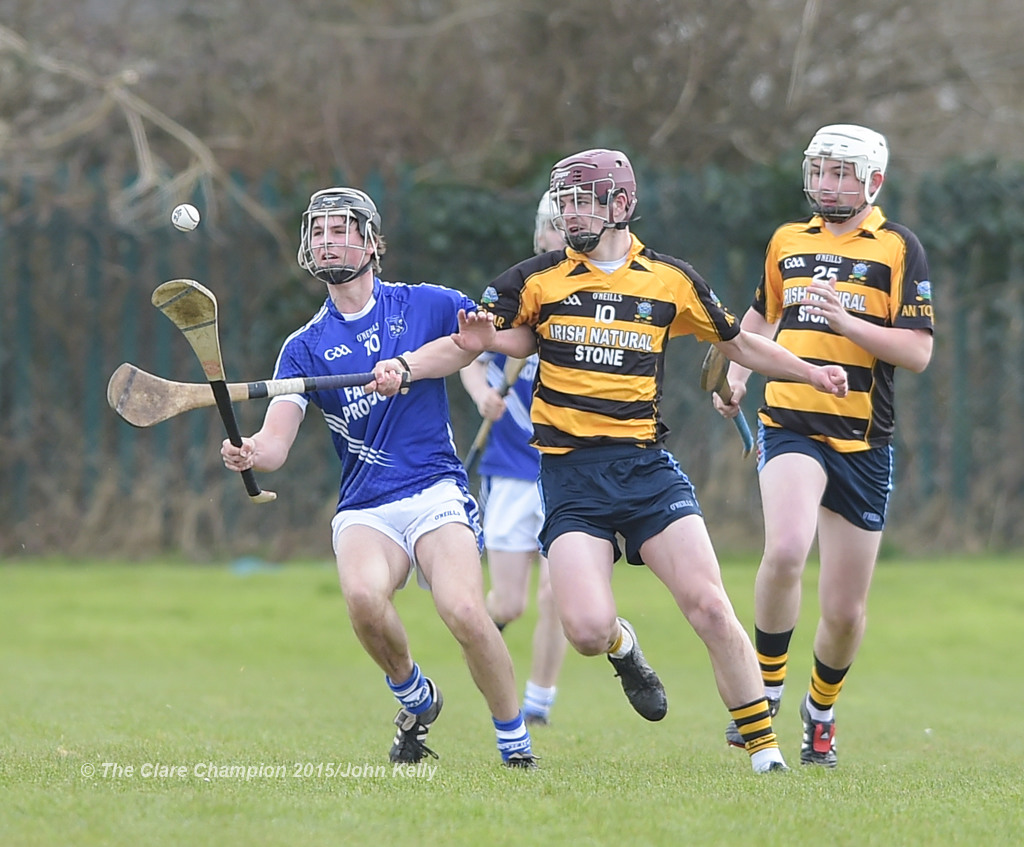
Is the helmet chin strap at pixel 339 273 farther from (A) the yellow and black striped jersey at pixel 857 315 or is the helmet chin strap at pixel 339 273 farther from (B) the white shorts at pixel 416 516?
(A) the yellow and black striped jersey at pixel 857 315

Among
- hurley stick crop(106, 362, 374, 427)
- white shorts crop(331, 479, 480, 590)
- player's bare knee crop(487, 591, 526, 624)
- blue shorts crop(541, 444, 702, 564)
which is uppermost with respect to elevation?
hurley stick crop(106, 362, 374, 427)

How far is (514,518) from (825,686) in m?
2.28

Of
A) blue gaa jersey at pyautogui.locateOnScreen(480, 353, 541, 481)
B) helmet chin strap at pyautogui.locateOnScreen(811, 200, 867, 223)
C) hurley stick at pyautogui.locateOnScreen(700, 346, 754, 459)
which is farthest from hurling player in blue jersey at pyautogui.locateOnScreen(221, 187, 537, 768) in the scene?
blue gaa jersey at pyautogui.locateOnScreen(480, 353, 541, 481)

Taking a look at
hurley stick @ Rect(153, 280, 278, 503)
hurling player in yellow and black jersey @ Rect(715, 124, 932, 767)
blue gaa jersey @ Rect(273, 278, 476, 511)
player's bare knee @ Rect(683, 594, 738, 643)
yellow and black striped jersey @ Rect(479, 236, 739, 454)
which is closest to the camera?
hurley stick @ Rect(153, 280, 278, 503)

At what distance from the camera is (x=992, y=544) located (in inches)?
609

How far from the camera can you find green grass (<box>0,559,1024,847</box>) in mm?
4707

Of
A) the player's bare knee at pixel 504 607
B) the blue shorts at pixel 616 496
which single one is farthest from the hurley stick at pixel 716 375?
the player's bare knee at pixel 504 607

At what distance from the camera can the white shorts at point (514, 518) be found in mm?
8617

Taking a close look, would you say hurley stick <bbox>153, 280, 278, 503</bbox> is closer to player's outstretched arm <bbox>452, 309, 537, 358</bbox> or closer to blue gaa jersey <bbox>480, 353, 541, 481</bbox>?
player's outstretched arm <bbox>452, 309, 537, 358</bbox>

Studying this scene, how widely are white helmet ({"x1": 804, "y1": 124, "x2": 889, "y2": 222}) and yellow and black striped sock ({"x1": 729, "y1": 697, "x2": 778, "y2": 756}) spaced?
7.00ft

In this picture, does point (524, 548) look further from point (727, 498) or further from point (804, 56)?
point (804, 56)

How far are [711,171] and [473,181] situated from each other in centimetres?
224

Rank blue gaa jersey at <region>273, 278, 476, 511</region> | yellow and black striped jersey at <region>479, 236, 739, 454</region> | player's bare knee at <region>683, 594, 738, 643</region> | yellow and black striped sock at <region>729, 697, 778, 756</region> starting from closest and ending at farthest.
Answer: player's bare knee at <region>683, 594, 738, 643</region> → yellow and black striped sock at <region>729, 697, 778, 756</region> → yellow and black striped jersey at <region>479, 236, 739, 454</region> → blue gaa jersey at <region>273, 278, 476, 511</region>

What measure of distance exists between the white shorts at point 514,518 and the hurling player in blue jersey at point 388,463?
201 centimetres
